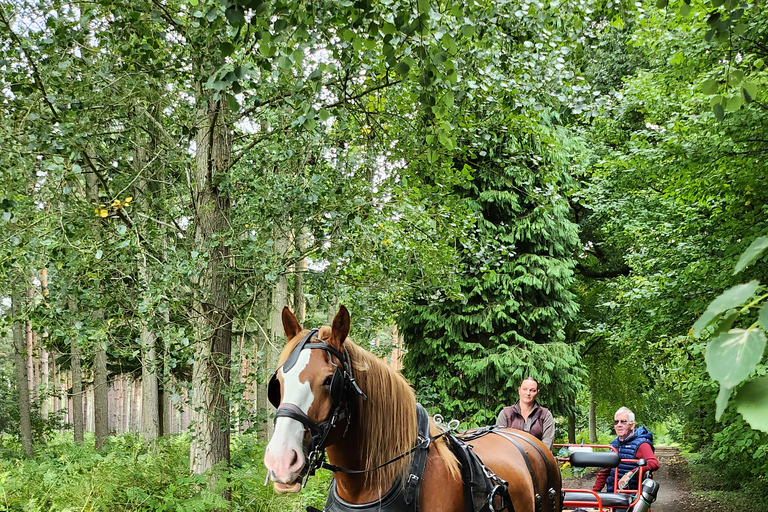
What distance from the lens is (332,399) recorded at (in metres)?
2.66

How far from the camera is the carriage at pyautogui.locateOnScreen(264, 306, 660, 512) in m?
2.52

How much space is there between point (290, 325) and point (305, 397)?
51cm

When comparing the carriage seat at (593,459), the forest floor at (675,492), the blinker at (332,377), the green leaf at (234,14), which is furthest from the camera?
the forest floor at (675,492)

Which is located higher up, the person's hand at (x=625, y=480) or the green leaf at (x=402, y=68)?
the green leaf at (x=402, y=68)

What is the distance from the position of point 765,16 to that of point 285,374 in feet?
24.1

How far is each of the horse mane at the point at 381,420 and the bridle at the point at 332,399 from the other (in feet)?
0.24

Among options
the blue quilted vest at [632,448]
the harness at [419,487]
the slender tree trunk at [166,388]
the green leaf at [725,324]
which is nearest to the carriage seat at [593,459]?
the blue quilted vest at [632,448]

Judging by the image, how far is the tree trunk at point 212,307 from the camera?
549 cm

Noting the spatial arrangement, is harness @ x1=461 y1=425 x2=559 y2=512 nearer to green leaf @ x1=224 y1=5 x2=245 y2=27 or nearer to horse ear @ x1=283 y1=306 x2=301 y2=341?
horse ear @ x1=283 y1=306 x2=301 y2=341

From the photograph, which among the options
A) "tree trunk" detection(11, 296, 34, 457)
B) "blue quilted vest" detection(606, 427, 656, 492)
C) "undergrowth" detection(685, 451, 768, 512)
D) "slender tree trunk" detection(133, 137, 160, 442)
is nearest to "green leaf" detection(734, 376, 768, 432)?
"slender tree trunk" detection(133, 137, 160, 442)

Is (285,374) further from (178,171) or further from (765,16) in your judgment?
(765,16)

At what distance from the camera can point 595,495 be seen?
204 inches

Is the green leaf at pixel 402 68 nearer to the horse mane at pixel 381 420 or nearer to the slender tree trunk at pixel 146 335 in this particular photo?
the horse mane at pixel 381 420

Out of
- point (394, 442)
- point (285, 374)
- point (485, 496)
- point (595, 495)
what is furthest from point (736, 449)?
point (285, 374)
